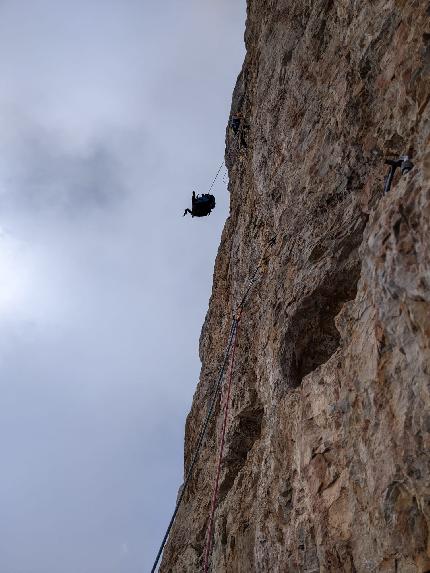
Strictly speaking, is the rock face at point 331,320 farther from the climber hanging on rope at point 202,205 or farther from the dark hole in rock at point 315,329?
the climber hanging on rope at point 202,205

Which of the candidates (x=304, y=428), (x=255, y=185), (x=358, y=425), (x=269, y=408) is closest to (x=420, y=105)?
(x=358, y=425)

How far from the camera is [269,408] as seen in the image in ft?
29.6

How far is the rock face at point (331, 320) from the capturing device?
4844 mm

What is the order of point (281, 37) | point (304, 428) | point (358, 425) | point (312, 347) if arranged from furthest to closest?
point (281, 37) → point (312, 347) → point (304, 428) → point (358, 425)

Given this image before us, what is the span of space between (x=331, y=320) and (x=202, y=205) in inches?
509

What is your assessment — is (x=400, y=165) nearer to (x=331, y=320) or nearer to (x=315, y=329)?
(x=331, y=320)

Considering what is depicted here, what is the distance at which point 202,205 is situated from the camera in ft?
65.5

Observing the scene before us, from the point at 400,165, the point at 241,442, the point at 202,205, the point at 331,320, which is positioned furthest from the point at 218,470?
the point at 202,205

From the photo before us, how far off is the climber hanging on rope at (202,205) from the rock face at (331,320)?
6527 millimetres

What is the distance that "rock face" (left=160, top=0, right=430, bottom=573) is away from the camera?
15.9 ft

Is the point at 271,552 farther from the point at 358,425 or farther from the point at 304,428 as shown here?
the point at 358,425

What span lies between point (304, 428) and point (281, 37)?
30.9 ft

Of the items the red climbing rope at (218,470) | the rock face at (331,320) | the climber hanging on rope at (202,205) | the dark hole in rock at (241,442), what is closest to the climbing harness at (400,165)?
the rock face at (331,320)

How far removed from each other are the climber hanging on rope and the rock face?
6.53 m
